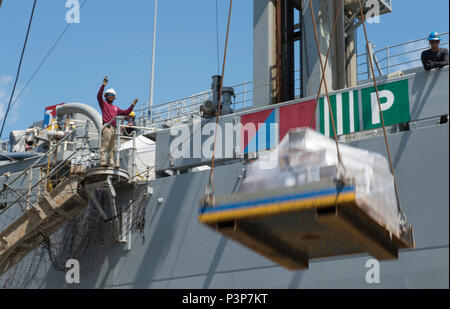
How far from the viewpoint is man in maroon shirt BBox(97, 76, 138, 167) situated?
53.4 ft

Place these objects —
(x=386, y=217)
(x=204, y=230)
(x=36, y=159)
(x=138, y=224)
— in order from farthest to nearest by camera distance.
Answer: (x=36, y=159) → (x=138, y=224) → (x=204, y=230) → (x=386, y=217)

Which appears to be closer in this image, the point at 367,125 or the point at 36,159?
the point at 367,125

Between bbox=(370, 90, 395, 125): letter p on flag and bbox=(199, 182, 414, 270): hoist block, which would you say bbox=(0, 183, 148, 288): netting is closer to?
bbox=(370, 90, 395, 125): letter p on flag

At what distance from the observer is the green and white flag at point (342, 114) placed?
48.4 feet

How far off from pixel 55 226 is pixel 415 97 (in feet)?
28.4

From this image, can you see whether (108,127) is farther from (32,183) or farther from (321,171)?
(321,171)

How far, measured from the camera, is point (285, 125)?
50.9 feet

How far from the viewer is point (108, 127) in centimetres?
1645

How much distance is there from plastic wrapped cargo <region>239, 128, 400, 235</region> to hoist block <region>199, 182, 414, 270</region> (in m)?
0.18

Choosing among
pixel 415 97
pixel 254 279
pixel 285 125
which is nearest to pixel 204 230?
pixel 254 279

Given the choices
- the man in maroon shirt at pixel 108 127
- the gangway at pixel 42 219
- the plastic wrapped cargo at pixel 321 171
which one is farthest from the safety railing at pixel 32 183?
the plastic wrapped cargo at pixel 321 171

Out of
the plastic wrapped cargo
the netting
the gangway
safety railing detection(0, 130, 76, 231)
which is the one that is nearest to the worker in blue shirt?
the plastic wrapped cargo

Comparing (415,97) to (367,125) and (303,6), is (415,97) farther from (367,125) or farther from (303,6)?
(303,6)

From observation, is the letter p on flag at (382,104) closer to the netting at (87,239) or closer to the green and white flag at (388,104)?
the green and white flag at (388,104)
